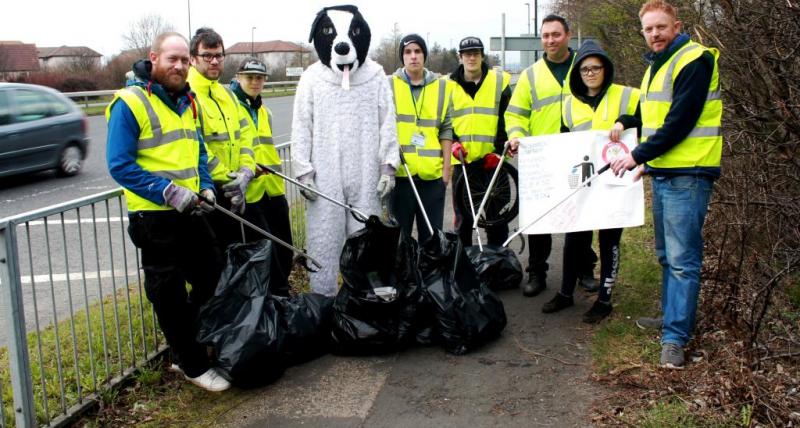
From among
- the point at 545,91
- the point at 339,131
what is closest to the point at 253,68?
the point at 339,131

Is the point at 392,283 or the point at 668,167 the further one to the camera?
the point at 392,283

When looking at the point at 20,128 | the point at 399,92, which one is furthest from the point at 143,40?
the point at 399,92

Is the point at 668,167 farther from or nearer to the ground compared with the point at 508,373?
farther from the ground

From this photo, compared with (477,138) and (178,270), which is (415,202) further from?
(178,270)

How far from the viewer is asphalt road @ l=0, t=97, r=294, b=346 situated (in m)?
4.24

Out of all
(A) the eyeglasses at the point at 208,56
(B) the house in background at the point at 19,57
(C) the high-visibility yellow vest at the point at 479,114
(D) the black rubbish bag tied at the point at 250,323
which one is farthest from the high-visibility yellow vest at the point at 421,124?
(B) the house in background at the point at 19,57

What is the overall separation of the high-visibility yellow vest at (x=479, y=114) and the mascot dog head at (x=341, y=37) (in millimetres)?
1188

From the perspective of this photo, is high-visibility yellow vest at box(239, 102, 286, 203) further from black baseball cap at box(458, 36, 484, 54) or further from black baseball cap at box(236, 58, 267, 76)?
black baseball cap at box(458, 36, 484, 54)

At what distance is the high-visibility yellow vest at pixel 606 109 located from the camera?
5000 millimetres

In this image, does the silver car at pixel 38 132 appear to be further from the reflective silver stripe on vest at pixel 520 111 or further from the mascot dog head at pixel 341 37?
the reflective silver stripe on vest at pixel 520 111

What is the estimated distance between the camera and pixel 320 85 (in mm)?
5020

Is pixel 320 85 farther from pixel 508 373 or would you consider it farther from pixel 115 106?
pixel 508 373

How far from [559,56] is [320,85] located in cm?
176

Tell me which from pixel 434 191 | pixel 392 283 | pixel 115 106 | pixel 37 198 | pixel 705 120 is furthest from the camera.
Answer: pixel 37 198
